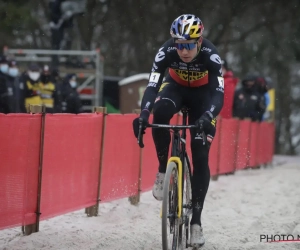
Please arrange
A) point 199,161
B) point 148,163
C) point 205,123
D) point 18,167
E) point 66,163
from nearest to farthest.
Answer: point 205,123, point 199,161, point 18,167, point 66,163, point 148,163

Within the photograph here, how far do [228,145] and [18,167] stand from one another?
9.08 meters

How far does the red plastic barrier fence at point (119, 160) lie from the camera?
920cm

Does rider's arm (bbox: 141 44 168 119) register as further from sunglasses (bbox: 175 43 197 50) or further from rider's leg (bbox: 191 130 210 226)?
rider's leg (bbox: 191 130 210 226)

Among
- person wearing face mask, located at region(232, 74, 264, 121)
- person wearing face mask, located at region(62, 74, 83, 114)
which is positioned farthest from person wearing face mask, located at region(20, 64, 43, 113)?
person wearing face mask, located at region(232, 74, 264, 121)

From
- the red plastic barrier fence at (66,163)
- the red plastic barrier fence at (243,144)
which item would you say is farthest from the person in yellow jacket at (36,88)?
the red plastic barrier fence at (66,163)

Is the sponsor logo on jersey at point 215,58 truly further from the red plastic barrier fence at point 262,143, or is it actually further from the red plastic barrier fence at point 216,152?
the red plastic barrier fence at point 262,143

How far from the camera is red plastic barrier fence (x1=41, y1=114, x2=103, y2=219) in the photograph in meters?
7.62

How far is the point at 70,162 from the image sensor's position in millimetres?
8125

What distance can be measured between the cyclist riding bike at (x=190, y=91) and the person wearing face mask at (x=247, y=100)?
11.1m

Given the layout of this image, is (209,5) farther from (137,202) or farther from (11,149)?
(11,149)

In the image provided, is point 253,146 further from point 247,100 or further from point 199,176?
→ point 199,176

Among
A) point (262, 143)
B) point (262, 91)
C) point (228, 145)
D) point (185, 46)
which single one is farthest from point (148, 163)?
point (262, 143)

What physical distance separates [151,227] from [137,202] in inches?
76.7

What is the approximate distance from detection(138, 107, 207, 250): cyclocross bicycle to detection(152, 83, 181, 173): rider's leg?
17 cm
